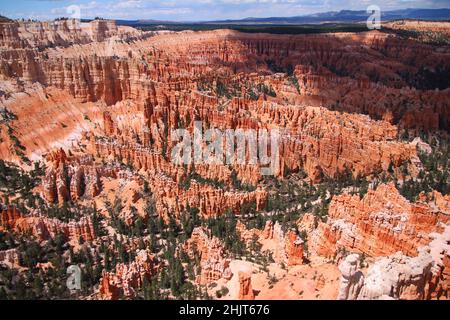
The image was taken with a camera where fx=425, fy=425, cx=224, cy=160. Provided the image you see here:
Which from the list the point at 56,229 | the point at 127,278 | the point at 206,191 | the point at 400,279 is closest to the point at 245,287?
the point at 400,279

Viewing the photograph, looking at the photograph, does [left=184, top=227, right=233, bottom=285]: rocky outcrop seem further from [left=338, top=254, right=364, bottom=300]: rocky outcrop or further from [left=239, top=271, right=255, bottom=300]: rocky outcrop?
[left=338, top=254, right=364, bottom=300]: rocky outcrop

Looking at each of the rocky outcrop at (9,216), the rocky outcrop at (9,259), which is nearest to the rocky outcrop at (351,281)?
the rocky outcrop at (9,259)

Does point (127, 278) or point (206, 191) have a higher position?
point (206, 191)

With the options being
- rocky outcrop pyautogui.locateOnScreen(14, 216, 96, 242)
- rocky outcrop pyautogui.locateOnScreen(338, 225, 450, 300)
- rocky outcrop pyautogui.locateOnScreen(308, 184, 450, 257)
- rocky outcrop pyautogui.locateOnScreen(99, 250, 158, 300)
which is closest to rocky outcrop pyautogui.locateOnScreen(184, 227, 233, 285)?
rocky outcrop pyautogui.locateOnScreen(99, 250, 158, 300)

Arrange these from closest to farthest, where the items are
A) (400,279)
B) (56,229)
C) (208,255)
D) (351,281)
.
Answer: (351,281) → (400,279) → (208,255) → (56,229)

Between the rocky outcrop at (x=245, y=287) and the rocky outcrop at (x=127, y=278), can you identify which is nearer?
the rocky outcrop at (x=245, y=287)

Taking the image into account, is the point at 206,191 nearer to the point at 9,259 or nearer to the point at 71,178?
the point at 71,178

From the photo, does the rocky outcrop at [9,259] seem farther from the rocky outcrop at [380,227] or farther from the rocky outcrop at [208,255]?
the rocky outcrop at [380,227]
